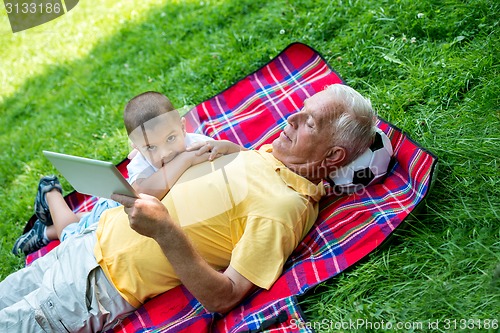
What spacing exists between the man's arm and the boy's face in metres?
0.53

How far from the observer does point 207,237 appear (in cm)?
287

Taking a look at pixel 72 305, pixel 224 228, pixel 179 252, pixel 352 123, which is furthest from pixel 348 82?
pixel 72 305

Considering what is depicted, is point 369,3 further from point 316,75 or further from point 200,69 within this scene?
point 200,69

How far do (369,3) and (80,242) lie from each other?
122 inches

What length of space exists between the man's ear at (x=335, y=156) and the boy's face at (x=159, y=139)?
2.62 feet

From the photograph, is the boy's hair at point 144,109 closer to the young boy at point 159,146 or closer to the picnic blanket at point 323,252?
the young boy at point 159,146

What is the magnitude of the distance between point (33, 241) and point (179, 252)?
1691mm

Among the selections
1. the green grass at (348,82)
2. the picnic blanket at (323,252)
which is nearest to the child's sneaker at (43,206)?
the picnic blanket at (323,252)

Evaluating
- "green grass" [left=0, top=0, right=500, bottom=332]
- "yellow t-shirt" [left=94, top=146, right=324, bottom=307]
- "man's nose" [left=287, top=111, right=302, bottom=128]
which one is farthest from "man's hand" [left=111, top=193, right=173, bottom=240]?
"man's nose" [left=287, top=111, right=302, bottom=128]

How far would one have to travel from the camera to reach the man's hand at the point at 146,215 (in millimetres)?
2500

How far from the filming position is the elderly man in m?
2.64

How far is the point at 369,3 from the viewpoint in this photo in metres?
4.72

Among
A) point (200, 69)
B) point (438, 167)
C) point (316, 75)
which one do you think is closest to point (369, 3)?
point (316, 75)

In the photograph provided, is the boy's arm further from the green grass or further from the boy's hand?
the green grass
